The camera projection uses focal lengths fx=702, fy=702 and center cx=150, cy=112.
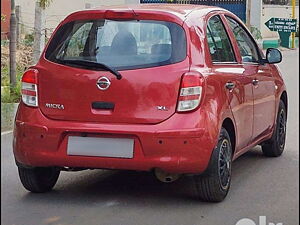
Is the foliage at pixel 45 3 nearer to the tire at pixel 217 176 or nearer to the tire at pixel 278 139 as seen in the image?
the tire at pixel 278 139

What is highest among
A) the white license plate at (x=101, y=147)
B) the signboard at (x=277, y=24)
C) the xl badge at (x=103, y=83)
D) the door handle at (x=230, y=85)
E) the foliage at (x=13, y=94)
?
the xl badge at (x=103, y=83)

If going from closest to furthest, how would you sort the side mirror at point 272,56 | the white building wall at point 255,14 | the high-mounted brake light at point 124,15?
the high-mounted brake light at point 124,15 → the side mirror at point 272,56 → the white building wall at point 255,14

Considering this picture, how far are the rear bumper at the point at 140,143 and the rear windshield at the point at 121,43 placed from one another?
1.56 ft

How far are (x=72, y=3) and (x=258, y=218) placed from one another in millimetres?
3191

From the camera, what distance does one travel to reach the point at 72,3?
7180 mm

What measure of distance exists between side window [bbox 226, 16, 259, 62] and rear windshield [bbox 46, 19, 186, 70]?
114 cm

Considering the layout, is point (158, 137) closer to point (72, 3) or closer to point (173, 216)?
point (173, 216)

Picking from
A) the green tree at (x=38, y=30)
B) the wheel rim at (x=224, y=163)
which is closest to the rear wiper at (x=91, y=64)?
the wheel rim at (x=224, y=163)

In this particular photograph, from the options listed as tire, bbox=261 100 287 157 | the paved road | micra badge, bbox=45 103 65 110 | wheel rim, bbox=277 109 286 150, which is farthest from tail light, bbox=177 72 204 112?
wheel rim, bbox=277 109 286 150

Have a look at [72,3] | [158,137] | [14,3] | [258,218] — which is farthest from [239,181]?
[14,3]

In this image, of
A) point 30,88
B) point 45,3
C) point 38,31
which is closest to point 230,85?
point 30,88

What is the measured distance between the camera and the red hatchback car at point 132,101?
5031mm

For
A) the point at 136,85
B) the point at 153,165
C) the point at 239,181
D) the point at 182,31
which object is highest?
the point at 182,31

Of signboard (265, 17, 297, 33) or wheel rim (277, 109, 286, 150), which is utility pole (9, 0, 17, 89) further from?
signboard (265, 17, 297, 33)
